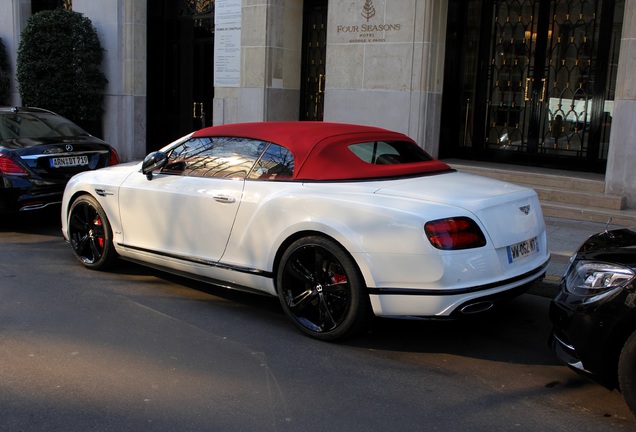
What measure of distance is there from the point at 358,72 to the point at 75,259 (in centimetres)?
617

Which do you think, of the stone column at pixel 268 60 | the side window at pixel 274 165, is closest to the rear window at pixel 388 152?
the side window at pixel 274 165

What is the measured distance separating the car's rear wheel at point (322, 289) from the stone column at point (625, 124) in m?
5.94

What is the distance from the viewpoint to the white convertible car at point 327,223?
442 centimetres

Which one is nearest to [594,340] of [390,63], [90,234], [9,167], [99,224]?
[99,224]

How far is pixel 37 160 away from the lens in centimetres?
819

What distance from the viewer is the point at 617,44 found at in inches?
402

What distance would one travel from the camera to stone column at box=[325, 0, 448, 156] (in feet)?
35.5

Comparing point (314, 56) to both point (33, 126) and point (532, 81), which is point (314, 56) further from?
point (33, 126)

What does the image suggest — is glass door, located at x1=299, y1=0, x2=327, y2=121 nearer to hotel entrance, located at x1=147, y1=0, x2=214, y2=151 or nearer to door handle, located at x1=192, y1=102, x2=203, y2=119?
hotel entrance, located at x1=147, y1=0, x2=214, y2=151

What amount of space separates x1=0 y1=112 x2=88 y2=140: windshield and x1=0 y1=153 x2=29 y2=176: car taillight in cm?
48

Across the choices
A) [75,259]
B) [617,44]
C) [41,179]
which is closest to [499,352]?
[75,259]

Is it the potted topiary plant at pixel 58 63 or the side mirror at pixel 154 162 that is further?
the potted topiary plant at pixel 58 63

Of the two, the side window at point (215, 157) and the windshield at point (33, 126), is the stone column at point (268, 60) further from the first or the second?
the side window at point (215, 157)

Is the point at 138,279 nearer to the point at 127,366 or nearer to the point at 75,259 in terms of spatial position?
the point at 75,259
